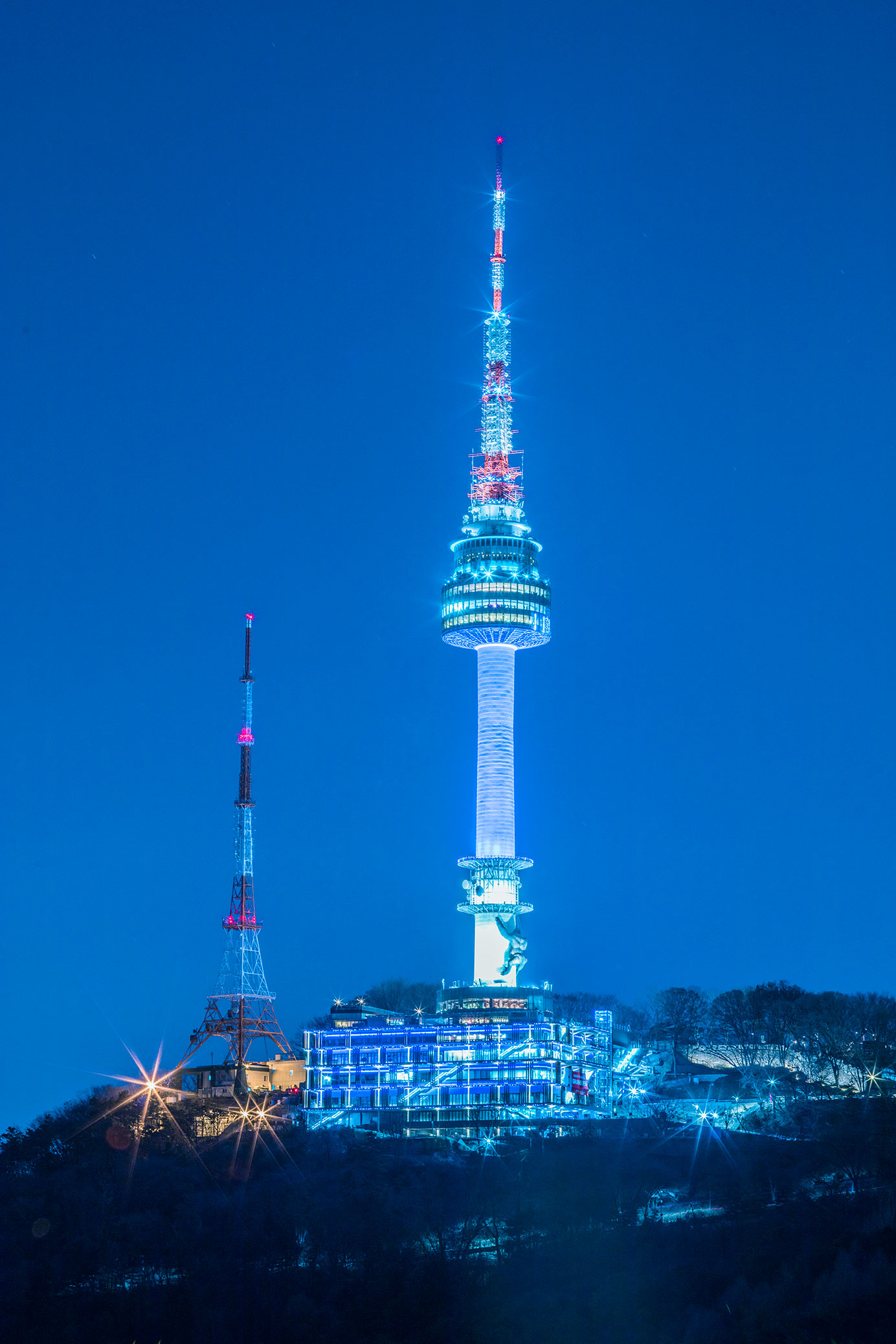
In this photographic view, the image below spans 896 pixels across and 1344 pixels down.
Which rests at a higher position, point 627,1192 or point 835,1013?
point 835,1013

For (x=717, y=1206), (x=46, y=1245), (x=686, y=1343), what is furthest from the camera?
(x=717, y=1206)

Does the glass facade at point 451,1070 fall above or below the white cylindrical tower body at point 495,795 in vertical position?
below

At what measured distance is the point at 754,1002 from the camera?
197 meters

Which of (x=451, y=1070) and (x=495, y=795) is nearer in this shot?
(x=451, y=1070)

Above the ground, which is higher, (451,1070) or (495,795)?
(495,795)

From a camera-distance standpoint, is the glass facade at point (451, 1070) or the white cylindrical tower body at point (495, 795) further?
the white cylindrical tower body at point (495, 795)

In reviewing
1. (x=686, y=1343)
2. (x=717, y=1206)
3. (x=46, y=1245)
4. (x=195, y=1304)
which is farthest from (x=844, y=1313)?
A: (x=46, y=1245)

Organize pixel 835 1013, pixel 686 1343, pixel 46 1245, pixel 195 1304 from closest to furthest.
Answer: pixel 686 1343, pixel 195 1304, pixel 46 1245, pixel 835 1013

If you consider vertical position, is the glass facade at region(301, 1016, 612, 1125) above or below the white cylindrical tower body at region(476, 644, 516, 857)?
below

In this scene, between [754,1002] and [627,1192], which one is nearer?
[627,1192]

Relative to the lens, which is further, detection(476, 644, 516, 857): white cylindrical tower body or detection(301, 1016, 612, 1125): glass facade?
detection(476, 644, 516, 857): white cylindrical tower body

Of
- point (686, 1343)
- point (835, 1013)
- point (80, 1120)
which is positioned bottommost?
point (686, 1343)

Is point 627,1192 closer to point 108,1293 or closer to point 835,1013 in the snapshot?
point 108,1293

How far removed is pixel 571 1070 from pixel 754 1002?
139 feet
